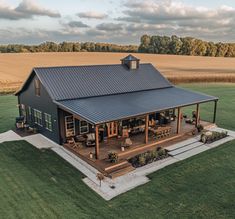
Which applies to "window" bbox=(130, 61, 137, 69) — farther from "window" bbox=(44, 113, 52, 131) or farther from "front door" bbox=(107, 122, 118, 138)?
"window" bbox=(44, 113, 52, 131)

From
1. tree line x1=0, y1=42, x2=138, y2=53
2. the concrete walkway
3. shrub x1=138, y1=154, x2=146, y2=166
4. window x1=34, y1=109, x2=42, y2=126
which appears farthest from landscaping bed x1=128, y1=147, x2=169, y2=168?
tree line x1=0, y1=42, x2=138, y2=53

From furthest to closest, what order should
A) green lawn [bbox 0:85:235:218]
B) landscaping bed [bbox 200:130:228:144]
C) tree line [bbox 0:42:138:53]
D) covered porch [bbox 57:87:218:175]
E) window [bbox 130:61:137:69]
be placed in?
tree line [bbox 0:42:138:53], window [bbox 130:61:137:69], landscaping bed [bbox 200:130:228:144], covered porch [bbox 57:87:218:175], green lawn [bbox 0:85:235:218]

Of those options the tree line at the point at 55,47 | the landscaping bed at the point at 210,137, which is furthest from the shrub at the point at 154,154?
the tree line at the point at 55,47

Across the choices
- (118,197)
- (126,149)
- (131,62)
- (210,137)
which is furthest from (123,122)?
(118,197)

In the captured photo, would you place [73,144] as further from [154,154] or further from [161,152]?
Result: [161,152]

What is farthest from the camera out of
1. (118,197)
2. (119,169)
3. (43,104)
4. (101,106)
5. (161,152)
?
(43,104)
